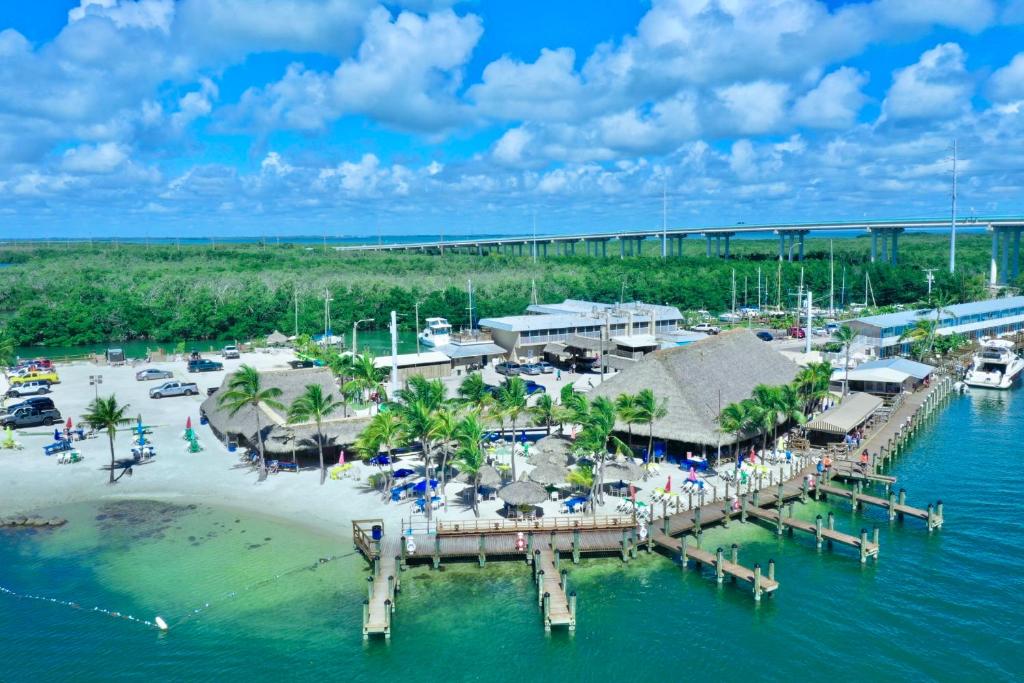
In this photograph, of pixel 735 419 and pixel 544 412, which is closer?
pixel 735 419

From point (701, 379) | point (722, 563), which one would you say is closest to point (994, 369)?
point (701, 379)

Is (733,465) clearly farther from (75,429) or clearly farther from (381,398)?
(75,429)

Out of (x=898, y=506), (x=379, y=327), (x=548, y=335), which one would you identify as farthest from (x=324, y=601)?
(x=379, y=327)

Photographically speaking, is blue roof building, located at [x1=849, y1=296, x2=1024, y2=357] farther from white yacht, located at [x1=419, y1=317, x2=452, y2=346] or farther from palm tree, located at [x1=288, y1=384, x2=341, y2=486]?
palm tree, located at [x1=288, y1=384, x2=341, y2=486]

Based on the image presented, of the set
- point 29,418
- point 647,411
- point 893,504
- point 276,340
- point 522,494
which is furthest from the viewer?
point 276,340

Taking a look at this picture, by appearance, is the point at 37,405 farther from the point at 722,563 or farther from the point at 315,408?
the point at 722,563

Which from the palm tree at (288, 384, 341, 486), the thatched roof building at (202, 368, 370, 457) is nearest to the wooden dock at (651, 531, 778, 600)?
the palm tree at (288, 384, 341, 486)
